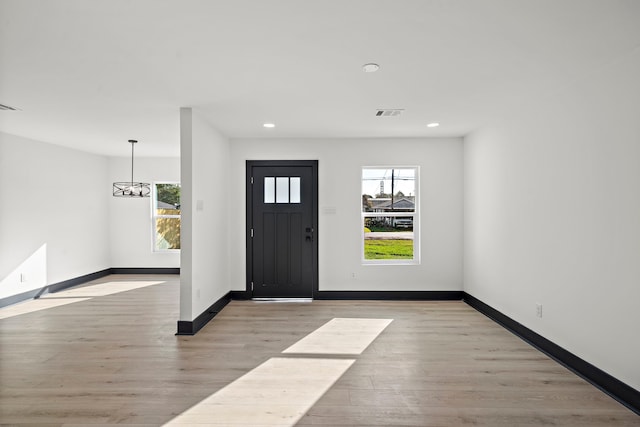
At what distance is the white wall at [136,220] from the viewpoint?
700 centimetres

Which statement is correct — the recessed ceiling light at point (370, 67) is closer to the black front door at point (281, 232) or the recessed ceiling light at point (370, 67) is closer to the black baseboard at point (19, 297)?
the black front door at point (281, 232)

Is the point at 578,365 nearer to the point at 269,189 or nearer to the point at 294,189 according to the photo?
the point at 294,189

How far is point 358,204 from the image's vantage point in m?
5.14

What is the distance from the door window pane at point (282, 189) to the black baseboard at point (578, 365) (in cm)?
331

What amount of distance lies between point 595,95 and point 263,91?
2.84 meters

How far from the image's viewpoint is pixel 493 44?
2.28 m

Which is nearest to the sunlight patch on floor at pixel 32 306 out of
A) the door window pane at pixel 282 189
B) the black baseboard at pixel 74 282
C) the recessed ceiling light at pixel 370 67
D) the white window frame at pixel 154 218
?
the black baseboard at pixel 74 282

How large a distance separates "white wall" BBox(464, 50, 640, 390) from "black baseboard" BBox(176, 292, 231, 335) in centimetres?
364

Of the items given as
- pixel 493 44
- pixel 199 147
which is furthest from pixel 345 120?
pixel 493 44

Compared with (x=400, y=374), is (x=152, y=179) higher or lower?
higher

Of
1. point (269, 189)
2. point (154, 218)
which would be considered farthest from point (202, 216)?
point (154, 218)

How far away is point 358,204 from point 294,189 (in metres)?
1.04

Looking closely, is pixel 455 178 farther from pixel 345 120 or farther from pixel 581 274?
pixel 581 274

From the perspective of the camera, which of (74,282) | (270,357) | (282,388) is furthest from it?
(74,282)
